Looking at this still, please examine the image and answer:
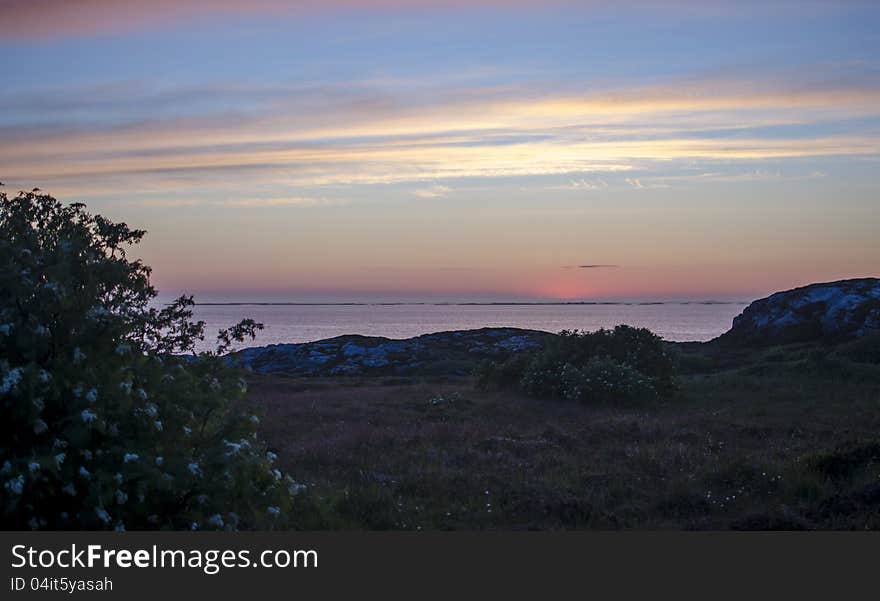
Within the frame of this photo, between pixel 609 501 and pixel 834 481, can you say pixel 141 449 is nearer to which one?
pixel 609 501

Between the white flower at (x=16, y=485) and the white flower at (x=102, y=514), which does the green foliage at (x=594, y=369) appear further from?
the white flower at (x=16, y=485)

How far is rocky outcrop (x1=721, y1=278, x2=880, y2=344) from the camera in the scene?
4759 cm

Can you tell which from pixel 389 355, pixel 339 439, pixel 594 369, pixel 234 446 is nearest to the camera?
pixel 234 446

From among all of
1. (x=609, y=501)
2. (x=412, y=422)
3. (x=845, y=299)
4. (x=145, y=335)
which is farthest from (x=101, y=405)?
(x=845, y=299)

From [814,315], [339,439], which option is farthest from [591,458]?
[814,315]

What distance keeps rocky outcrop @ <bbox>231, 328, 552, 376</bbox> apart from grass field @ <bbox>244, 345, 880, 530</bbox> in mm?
20462

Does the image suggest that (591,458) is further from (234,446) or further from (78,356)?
(78,356)

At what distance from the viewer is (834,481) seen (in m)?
14.1

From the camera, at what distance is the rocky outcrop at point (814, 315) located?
47594 mm

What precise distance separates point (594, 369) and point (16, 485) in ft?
77.4

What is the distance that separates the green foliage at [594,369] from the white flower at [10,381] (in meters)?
22.4

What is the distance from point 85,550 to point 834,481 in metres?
11.9

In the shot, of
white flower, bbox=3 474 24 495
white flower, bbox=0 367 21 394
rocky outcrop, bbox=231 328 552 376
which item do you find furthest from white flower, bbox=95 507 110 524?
rocky outcrop, bbox=231 328 552 376

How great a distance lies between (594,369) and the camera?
29.3 meters
